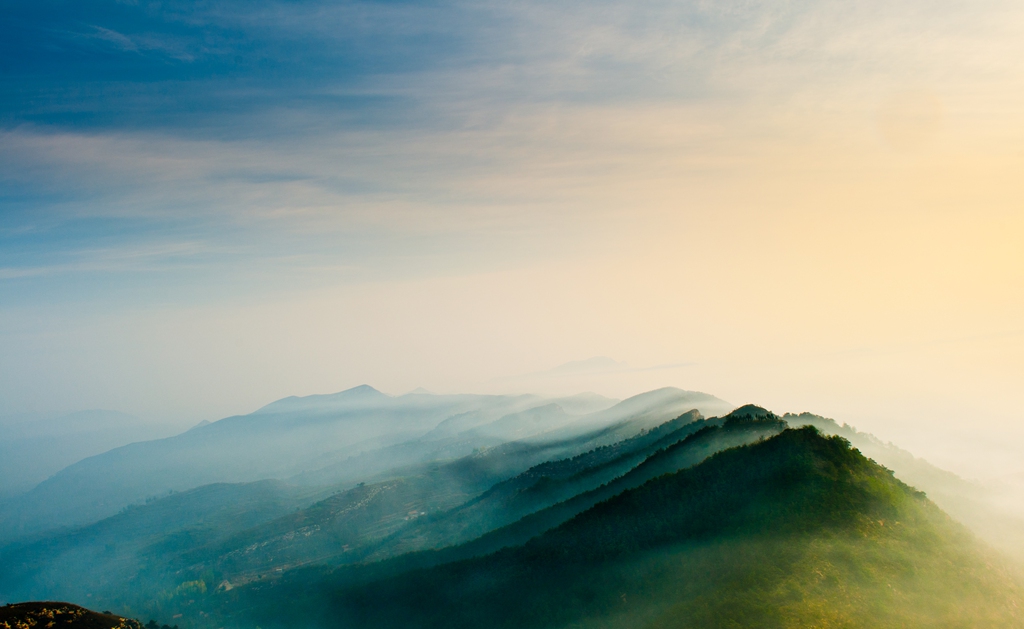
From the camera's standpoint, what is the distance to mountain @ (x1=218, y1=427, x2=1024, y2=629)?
7194cm

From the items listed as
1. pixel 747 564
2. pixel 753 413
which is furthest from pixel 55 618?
pixel 753 413

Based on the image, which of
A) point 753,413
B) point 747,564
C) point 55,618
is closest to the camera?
point 747,564

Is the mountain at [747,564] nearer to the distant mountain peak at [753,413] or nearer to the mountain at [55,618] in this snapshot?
the distant mountain peak at [753,413]

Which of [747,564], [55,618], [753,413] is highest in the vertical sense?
[753,413]

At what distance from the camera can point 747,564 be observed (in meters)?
85.8

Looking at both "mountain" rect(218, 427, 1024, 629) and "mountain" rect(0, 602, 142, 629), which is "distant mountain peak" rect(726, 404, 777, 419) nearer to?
"mountain" rect(218, 427, 1024, 629)

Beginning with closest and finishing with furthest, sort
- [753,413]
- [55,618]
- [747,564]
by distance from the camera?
[747,564]
[55,618]
[753,413]

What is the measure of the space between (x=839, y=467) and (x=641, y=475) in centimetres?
5748

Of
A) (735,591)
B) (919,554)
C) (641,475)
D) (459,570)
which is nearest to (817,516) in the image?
(919,554)

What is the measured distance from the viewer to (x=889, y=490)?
93688 mm

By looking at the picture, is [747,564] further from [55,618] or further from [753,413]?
[55,618]

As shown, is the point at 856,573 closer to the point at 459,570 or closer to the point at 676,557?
the point at 676,557

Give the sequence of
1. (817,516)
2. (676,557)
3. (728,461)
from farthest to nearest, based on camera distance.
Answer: (728,461) → (676,557) → (817,516)

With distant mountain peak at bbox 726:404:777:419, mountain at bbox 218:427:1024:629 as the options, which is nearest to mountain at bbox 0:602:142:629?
mountain at bbox 218:427:1024:629
